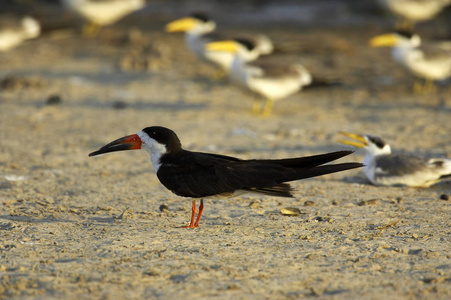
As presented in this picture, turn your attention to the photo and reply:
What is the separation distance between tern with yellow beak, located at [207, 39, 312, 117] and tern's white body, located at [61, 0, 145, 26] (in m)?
4.94

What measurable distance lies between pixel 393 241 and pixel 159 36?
11020 mm

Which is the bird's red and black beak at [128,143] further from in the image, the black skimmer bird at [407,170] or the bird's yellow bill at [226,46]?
the bird's yellow bill at [226,46]

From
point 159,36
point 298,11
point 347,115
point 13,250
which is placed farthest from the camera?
point 298,11

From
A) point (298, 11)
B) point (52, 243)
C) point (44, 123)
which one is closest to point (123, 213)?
point (52, 243)

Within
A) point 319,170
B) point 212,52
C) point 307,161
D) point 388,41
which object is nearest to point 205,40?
point 212,52

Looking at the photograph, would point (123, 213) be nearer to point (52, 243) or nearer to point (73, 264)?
point (52, 243)

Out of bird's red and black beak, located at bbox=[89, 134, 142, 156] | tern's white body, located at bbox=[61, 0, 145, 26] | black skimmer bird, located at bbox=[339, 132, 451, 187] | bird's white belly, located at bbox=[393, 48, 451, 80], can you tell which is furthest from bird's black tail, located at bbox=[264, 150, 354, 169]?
tern's white body, located at bbox=[61, 0, 145, 26]

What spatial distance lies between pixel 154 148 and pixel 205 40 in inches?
263

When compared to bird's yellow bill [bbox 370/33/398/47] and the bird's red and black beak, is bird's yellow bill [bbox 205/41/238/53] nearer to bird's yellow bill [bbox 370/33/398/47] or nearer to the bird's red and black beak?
bird's yellow bill [bbox 370/33/398/47]

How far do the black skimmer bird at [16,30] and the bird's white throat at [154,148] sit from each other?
797 centimetres

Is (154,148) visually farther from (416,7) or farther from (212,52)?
(416,7)

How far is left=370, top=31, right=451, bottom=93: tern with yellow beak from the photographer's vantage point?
11.0 metres

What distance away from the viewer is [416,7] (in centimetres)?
1449

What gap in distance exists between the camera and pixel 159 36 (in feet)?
49.7
